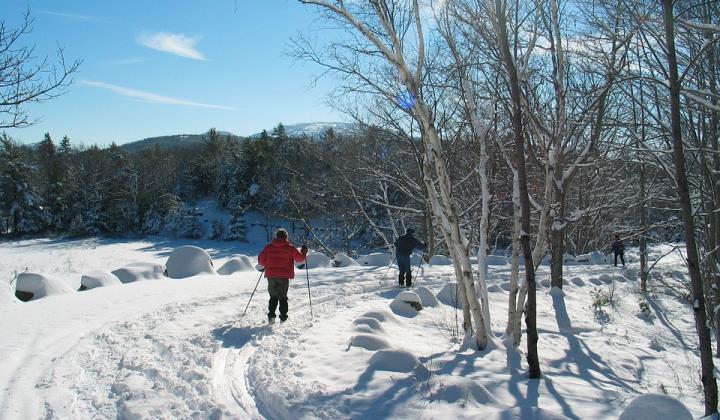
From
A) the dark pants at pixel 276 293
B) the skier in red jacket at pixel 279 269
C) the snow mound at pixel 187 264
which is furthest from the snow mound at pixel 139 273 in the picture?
the dark pants at pixel 276 293

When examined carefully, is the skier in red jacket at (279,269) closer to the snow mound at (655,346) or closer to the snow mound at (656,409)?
the snow mound at (656,409)

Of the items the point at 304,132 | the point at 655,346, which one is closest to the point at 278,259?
the point at 655,346

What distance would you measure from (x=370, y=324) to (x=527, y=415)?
3710mm

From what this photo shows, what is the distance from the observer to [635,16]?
16.8 ft

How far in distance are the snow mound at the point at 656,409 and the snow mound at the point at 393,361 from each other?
2.19 metres

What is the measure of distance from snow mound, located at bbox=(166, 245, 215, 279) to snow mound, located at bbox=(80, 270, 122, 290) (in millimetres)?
1971

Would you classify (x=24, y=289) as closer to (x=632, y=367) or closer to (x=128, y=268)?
(x=128, y=268)

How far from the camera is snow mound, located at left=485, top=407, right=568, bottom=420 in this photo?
4.07 m

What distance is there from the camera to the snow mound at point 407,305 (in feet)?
30.8

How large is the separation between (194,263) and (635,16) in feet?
38.7

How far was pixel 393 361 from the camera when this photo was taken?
17.6 feet

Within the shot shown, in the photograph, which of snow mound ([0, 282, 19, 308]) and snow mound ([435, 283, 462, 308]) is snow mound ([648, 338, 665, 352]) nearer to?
snow mound ([435, 283, 462, 308])

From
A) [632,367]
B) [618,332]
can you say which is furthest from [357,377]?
[618,332]

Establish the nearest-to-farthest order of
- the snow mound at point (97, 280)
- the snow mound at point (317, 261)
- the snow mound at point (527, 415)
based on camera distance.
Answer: the snow mound at point (527, 415), the snow mound at point (97, 280), the snow mound at point (317, 261)
